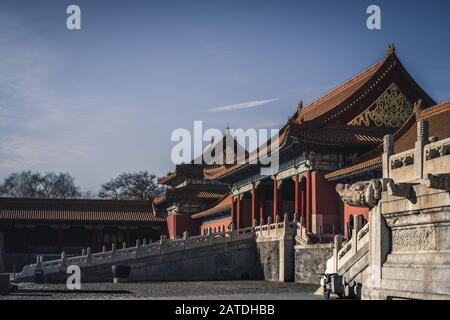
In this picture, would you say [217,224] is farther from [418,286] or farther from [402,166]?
[418,286]

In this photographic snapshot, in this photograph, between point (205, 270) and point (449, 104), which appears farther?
point (205, 270)

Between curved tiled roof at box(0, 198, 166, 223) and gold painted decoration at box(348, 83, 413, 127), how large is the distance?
2207cm

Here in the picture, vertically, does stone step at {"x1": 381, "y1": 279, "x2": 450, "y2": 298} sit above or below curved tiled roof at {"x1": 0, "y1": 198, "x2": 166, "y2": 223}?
below

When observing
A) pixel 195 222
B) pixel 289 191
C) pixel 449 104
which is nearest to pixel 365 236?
pixel 449 104

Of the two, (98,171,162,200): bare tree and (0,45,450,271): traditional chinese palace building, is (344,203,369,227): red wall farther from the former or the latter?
(98,171,162,200): bare tree

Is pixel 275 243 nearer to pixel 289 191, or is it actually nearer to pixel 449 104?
pixel 289 191

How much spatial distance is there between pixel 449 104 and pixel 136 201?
32.6 m

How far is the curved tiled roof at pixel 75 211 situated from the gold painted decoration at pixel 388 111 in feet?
72.4

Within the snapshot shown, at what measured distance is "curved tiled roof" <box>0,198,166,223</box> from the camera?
48094mm

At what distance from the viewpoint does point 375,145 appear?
31.1m

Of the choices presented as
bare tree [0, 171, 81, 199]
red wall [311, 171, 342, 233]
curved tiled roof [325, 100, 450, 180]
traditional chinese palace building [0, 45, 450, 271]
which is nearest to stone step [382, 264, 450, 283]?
traditional chinese palace building [0, 45, 450, 271]

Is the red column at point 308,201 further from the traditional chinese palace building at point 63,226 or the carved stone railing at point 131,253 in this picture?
the traditional chinese palace building at point 63,226
